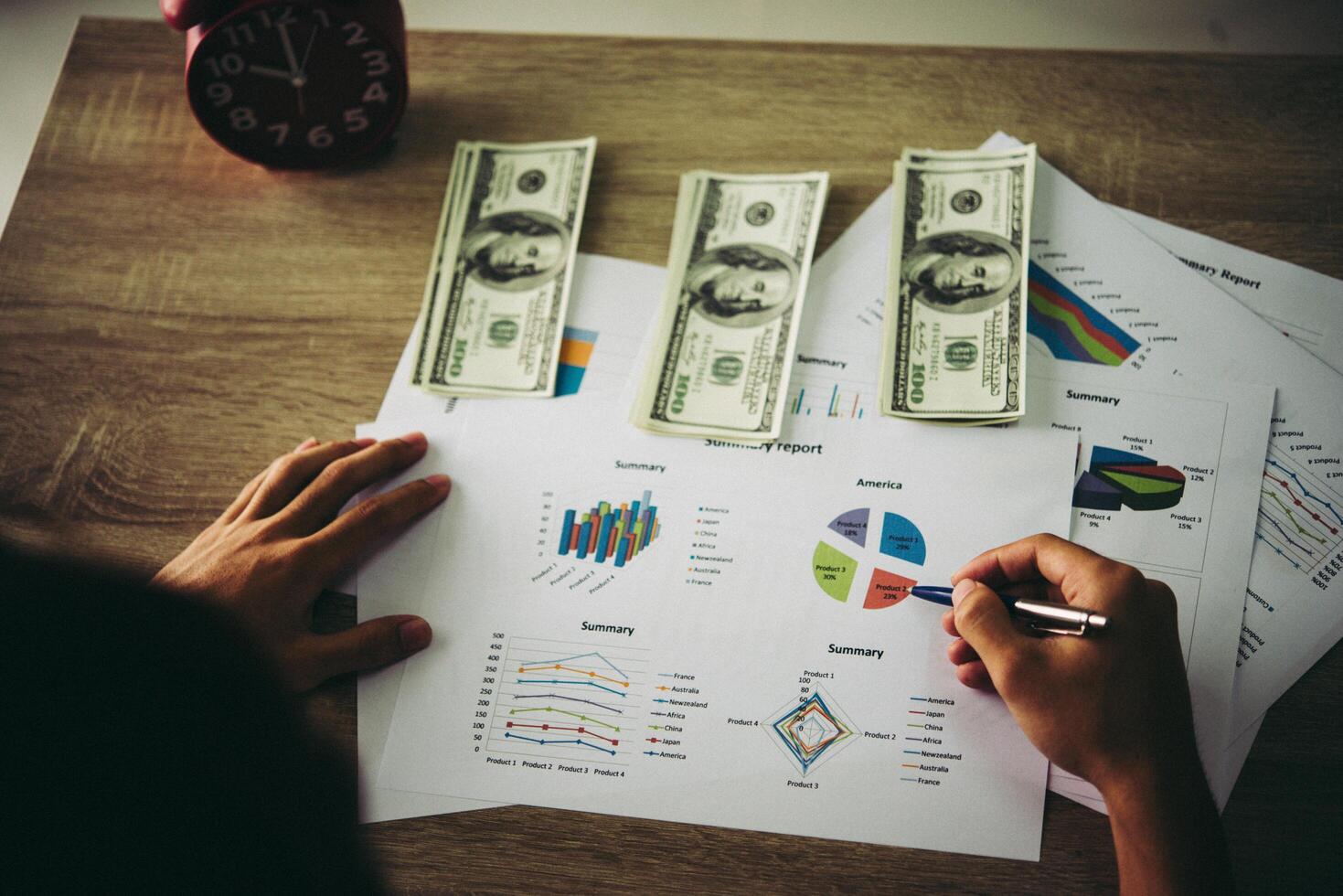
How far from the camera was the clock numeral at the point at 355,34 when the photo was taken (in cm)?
100

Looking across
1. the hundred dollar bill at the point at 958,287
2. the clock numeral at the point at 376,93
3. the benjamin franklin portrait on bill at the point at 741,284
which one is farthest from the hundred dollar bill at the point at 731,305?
the clock numeral at the point at 376,93

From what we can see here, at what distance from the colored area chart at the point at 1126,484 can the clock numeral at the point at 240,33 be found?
98 cm

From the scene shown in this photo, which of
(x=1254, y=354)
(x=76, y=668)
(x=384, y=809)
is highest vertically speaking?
(x=76, y=668)

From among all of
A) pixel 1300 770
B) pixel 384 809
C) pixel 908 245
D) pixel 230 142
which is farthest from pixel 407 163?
pixel 1300 770

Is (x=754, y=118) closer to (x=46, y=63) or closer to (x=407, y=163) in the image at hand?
(x=407, y=163)

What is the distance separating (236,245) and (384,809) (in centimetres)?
67

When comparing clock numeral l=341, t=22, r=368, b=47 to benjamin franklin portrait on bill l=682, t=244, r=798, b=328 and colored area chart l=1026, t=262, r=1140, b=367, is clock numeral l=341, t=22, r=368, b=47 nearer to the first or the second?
benjamin franklin portrait on bill l=682, t=244, r=798, b=328

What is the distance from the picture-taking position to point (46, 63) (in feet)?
4.84

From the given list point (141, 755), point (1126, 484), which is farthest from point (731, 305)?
point (141, 755)

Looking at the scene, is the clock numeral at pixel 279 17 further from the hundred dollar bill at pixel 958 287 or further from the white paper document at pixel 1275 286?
the white paper document at pixel 1275 286

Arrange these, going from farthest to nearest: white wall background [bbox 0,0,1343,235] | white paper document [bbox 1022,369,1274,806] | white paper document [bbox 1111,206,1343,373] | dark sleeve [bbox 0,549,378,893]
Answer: white wall background [bbox 0,0,1343,235] < white paper document [bbox 1111,206,1343,373] < white paper document [bbox 1022,369,1274,806] < dark sleeve [bbox 0,549,378,893]

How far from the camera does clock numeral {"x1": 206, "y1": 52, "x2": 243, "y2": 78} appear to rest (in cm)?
100

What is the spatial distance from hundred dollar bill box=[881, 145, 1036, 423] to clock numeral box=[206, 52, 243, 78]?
0.74m

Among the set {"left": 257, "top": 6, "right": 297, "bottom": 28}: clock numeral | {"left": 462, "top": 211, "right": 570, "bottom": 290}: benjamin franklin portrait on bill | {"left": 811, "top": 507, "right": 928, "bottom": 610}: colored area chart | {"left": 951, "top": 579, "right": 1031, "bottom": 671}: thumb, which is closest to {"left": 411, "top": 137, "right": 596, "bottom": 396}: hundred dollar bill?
{"left": 462, "top": 211, "right": 570, "bottom": 290}: benjamin franklin portrait on bill
